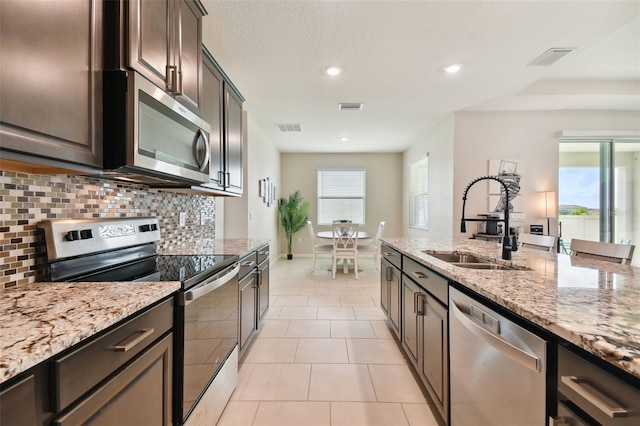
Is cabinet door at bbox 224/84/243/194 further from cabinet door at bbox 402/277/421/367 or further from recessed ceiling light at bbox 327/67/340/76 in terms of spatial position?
cabinet door at bbox 402/277/421/367

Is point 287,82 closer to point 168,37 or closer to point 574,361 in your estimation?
point 168,37

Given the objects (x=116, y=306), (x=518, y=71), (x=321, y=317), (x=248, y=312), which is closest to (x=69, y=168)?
(x=116, y=306)

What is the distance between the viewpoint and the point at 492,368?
100 cm

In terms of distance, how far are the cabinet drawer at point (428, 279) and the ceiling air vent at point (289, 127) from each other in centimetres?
346

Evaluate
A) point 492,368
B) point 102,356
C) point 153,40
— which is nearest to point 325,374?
point 492,368

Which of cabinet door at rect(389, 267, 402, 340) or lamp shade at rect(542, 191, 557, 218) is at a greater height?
lamp shade at rect(542, 191, 557, 218)

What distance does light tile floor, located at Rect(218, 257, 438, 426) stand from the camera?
1590 millimetres

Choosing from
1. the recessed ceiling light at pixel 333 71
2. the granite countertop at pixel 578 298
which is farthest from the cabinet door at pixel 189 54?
the granite countertop at pixel 578 298

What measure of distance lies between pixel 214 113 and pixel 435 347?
2215 mm

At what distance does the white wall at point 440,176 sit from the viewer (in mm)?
4301

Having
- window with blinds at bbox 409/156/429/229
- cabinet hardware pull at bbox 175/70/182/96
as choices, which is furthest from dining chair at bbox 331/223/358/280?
cabinet hardware pull at bbox 175/70/182/96

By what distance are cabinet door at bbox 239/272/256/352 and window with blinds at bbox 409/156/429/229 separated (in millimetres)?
3983

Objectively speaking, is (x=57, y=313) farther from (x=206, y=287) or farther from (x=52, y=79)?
(x=52, y=79)

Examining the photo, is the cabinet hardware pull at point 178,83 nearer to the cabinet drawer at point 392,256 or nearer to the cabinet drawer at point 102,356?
the cabinet drawer at point 102,356
